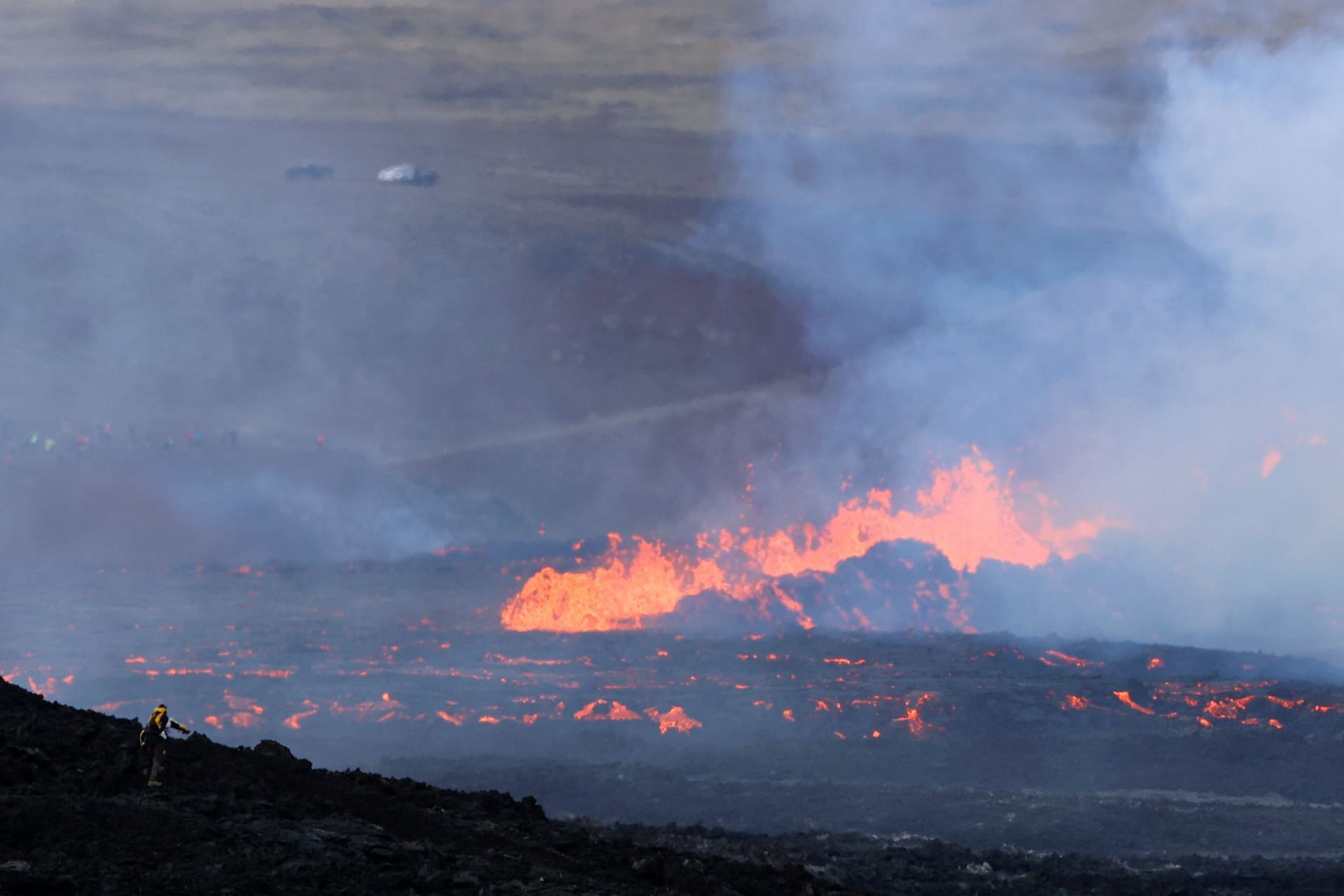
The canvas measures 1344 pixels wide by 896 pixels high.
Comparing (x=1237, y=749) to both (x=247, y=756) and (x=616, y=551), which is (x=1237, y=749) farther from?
(x=616, y=551)

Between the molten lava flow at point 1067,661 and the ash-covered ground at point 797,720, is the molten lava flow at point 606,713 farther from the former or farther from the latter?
the molten lava flow at point 1067,661

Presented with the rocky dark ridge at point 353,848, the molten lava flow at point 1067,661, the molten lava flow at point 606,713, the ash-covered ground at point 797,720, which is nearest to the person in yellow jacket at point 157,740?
the rocky dark ridge at point 353,848

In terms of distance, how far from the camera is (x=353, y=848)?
21.0 m

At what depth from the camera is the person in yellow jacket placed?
2297cm

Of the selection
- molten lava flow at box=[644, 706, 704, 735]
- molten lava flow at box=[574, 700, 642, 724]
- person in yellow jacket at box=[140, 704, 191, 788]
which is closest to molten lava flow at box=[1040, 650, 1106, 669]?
molten lava flow at box=[644, 706, 704, 735]

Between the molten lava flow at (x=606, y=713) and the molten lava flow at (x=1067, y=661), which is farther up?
the molten lava flow at (x=1067, y=661)

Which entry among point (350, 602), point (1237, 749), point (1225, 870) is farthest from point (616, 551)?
point (1225, 870)

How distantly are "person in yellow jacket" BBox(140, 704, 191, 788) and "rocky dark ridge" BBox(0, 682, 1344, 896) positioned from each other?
34cm

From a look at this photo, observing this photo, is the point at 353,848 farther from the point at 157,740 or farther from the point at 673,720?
the point at 673,720

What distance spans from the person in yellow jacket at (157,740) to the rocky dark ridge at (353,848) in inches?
13.5

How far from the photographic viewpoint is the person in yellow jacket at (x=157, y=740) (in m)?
23.0

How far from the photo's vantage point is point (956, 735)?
54.2 metres

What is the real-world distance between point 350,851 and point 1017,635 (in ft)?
226

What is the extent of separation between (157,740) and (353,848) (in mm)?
4717
